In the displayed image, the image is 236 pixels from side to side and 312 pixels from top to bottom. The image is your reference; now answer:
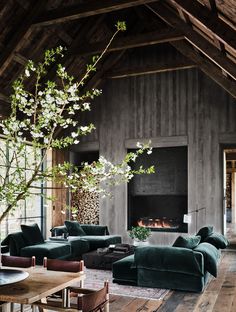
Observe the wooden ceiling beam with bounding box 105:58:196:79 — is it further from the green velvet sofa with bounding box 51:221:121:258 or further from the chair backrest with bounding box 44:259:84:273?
the chair backrest with bounding box 44:259:84:273

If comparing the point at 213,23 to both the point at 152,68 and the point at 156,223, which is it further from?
the point at 156,223

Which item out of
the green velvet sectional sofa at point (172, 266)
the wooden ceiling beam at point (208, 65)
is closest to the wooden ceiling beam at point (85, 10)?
the wooden ceiling beam at point (208, 65)

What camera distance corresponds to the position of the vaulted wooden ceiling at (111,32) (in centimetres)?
544

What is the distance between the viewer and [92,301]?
2.45 metres

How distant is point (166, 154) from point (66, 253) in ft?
13.6

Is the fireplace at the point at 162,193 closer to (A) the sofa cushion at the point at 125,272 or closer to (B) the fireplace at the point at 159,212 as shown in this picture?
(B) the fireplace at the point at 159,212

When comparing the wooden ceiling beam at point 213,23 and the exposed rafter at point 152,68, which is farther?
the exposed rafter at point 152,68

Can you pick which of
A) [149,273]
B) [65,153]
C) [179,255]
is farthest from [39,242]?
[65,153]

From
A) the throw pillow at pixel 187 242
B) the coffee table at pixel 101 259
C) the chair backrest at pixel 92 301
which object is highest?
the chair backrest at pixel 92 301

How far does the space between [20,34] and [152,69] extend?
11.9 feet

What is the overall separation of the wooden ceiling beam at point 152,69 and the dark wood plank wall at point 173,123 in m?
0.31

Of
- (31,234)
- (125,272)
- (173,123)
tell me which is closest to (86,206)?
(173,123)

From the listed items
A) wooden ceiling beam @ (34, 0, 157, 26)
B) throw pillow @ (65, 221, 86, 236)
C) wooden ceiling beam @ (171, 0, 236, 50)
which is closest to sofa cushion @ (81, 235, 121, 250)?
throw pillow @ (65, 221, 86, 236)

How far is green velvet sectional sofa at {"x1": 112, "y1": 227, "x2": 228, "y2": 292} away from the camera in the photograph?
16.7ft
